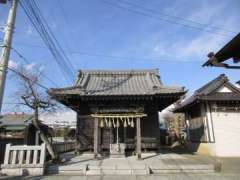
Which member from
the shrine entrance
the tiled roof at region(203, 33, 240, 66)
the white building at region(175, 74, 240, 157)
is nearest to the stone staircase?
the shrine entrance

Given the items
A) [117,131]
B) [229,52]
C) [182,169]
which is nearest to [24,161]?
[117,131]

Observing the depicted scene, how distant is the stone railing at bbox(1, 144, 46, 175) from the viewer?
800 centimetres

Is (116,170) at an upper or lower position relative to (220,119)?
lower

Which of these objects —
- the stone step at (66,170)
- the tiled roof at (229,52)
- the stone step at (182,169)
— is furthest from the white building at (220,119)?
the stone step at (66,170)

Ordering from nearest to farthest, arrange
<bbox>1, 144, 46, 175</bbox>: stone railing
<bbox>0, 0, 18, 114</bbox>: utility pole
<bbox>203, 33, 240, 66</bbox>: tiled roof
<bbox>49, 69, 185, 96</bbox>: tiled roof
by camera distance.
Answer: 1. <bbox>203, 33, 240, 66</bbox>: tiled roof
2. <bbox>0, 0, 18, 114</bbox>: utility pole
3. <bbox>1, 144, 46, 175</bbox>: stone railing
4. <bbox>49, 69, 185, 96</bbox>: tiled roof

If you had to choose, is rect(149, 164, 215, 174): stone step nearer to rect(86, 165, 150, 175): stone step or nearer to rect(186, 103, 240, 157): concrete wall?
rect(86, 165, 150, 175): stone step

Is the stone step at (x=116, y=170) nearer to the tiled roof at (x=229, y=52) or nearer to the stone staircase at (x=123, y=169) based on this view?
the stone staircase at (x=123, y=169)

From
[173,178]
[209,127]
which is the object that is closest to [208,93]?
[209,127]

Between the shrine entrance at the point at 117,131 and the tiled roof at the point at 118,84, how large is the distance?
1.37m

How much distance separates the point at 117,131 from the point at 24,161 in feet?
17.9

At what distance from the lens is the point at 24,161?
885 centimetres

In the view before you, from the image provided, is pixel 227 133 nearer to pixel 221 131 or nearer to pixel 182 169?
pixel 221 131

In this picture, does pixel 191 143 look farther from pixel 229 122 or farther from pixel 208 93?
pixel 208 93

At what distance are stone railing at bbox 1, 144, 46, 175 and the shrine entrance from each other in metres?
3.23
